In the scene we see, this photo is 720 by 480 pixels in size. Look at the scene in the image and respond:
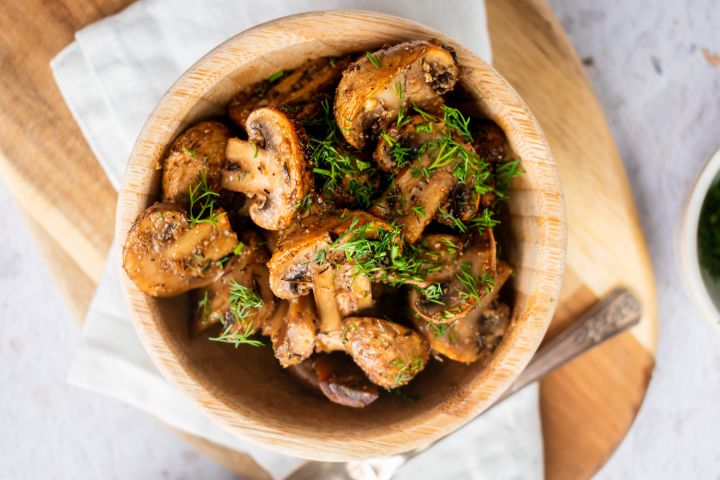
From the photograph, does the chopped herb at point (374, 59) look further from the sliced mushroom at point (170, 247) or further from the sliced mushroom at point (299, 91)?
the sliced mushroom at point (170, 247)

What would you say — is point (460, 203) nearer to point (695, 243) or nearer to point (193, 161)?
point (193, 161)

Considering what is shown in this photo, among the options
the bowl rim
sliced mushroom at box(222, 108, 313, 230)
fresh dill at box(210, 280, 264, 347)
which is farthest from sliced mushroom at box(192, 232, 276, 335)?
the bowl rim

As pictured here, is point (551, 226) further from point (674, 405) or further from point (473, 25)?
point (674, 405)

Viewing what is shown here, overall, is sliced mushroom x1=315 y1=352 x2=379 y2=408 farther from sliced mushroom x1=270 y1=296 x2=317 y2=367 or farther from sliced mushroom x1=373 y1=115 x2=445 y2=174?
sliced mushroom x1=373 y1=115 x2=445 y2=174

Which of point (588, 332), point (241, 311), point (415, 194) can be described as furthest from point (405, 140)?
point (588, 332)

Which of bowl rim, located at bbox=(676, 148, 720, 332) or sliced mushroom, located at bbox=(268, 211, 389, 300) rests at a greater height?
sliced mushroom, located at bbox=(268, 211, 389, 300)
